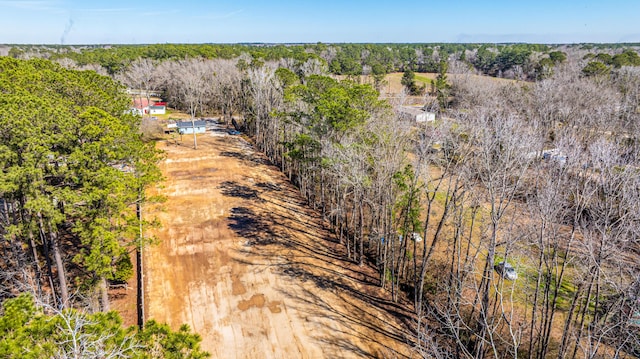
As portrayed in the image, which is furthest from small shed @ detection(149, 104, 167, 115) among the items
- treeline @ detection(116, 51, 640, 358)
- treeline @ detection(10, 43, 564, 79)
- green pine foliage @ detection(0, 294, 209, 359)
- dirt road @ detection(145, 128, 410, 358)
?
green pine foliage @ detection(0, 294, 209, 359)

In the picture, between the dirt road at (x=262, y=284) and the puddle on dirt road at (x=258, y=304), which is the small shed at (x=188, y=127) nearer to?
the dirt road at (x=262, y=284)

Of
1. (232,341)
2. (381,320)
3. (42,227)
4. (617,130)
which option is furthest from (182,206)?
(617,130)

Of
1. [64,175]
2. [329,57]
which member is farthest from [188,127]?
[329,57]

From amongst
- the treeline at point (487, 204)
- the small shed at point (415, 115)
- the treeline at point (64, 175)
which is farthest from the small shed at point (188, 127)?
the treeline at point (64, 175)

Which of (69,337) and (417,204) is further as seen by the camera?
(417,204)

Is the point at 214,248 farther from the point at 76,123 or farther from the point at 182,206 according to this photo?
the point at 76,123

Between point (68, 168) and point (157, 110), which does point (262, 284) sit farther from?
point (157, 110)

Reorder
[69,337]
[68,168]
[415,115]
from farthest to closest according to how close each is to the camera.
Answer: [415,115]
[68,168]
[69,337]

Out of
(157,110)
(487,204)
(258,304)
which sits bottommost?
(258,304)
